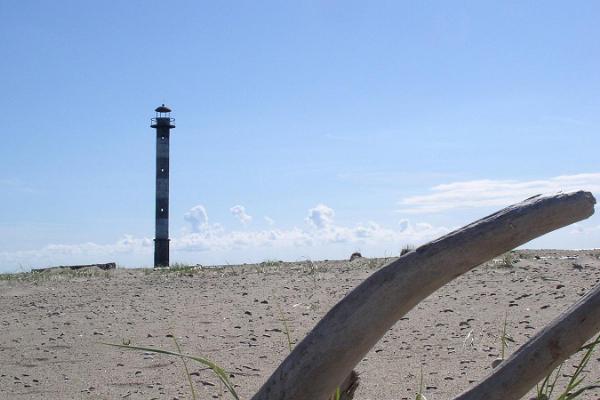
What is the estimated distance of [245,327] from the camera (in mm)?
7012

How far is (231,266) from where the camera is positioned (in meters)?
12.1

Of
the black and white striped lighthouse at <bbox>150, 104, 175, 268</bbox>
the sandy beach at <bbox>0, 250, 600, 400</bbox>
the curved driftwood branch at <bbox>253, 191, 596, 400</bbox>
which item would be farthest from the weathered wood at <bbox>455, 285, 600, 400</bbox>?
the black and white striped lighthouse at <bbox>150, 104, 175, 268</bbox>

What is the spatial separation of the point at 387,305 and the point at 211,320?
17.5 feet

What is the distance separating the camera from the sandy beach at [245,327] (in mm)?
5480

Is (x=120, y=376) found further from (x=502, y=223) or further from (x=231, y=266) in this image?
(x=231, y=266)

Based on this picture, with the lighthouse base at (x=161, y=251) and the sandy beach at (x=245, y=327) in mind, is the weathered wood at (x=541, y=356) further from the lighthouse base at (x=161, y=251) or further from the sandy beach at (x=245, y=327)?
the lighthouse base at (x=161, y=251)

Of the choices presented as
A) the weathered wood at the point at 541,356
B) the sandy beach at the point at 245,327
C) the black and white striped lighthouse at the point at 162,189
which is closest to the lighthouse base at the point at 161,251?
the black and white striped lighthouse at the point at 162,189

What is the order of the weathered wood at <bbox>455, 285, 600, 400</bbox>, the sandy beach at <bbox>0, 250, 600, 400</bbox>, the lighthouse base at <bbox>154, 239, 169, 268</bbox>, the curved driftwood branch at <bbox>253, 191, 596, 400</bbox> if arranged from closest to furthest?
the curved driftwood branch at <bbox>253, 191, 596, 400</bbox>
the weathered wood at <bbox>455, 285, 600, 400</bbox>
the sandy beach at <bbox>0, 250, 600, 400</bbox>
the lighthouse base at <bbox>154, 239, 169, 268</bbox>

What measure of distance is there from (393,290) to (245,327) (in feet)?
16.3

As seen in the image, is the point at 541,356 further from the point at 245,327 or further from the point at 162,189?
the point at 162,189

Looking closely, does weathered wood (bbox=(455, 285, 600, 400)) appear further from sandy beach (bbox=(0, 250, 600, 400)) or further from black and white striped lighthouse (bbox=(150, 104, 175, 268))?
black and white striped lighthouse (bbox=(150, 104, 175, 268))

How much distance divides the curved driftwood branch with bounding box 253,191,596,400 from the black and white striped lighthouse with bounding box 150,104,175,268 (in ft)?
83.4

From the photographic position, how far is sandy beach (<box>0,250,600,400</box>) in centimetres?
548

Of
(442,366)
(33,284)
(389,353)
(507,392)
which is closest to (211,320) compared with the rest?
(389,353)
